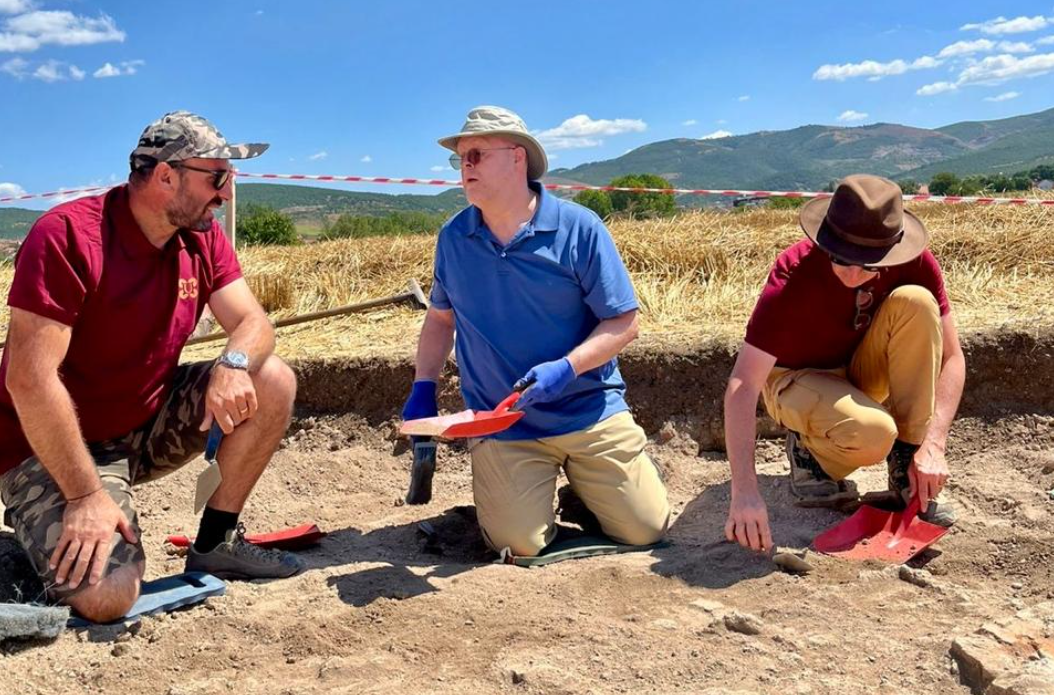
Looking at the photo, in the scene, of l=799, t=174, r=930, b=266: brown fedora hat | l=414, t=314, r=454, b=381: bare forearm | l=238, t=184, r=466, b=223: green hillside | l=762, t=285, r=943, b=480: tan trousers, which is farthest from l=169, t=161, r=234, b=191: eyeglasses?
l=238, t=184, r=466, b=223: green hillside

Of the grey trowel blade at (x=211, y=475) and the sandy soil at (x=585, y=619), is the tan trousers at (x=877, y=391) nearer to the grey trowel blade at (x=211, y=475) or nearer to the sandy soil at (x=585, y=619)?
the sandy soil at (x=585, y=619)

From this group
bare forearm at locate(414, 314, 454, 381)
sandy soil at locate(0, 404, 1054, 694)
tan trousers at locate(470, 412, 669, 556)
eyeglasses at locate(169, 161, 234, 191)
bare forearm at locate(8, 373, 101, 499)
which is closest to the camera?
sandy soil at locate(0, 404, 1054, 694)

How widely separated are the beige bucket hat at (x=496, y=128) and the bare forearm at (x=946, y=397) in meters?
1.56

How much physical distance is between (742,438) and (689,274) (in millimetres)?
3317

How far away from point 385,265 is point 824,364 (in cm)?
418

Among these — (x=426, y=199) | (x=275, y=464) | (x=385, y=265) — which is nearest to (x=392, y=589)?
(x=275, y=464)

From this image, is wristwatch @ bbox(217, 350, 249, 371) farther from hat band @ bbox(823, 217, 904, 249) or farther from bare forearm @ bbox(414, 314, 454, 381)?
hat band @ bbox(823, 217, 904, 249)

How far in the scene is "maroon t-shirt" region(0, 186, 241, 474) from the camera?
8.56 ft

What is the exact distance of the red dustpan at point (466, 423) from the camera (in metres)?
2.88

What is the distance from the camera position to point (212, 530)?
304cm

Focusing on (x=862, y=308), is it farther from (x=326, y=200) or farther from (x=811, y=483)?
(x=326, y=200)

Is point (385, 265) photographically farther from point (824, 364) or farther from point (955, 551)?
point (955, 551)

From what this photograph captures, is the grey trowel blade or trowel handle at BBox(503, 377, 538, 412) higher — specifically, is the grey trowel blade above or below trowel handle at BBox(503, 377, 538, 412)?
below

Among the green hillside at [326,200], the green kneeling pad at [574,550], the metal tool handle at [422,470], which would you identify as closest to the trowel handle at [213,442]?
the metal tool handle at [422,470]
